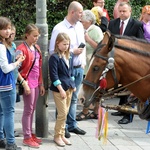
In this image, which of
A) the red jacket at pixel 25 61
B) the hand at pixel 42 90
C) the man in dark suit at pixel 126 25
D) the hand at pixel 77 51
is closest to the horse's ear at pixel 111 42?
the red jacket at pixel 25 61

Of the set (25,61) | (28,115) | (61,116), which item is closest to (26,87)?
(25,61)

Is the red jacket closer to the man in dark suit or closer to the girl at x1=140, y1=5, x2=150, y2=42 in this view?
the man in dark suit

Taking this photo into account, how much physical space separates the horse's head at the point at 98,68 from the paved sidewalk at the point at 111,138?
1736 mm

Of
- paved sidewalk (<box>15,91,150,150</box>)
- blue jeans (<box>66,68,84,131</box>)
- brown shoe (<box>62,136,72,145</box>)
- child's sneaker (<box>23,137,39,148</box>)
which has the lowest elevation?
paved sidewalk (<box>15,91,150,150</box>)

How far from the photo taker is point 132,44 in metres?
4.63

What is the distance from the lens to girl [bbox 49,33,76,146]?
20.1ft

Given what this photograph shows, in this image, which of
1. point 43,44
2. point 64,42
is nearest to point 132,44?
point 64,42

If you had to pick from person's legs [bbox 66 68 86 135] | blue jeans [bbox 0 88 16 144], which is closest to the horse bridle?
blue jeans [bbox 0 88 16 144]

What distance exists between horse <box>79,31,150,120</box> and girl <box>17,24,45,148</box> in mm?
1632

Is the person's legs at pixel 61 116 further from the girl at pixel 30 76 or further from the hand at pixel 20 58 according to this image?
the hand at pixel 20 58

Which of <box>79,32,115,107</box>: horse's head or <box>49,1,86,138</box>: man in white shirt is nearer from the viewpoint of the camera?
<box>79,32,115,107</box>: horse's head

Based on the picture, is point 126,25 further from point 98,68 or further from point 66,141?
point 98,68

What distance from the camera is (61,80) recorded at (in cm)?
622

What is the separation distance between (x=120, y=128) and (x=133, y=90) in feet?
9.41
